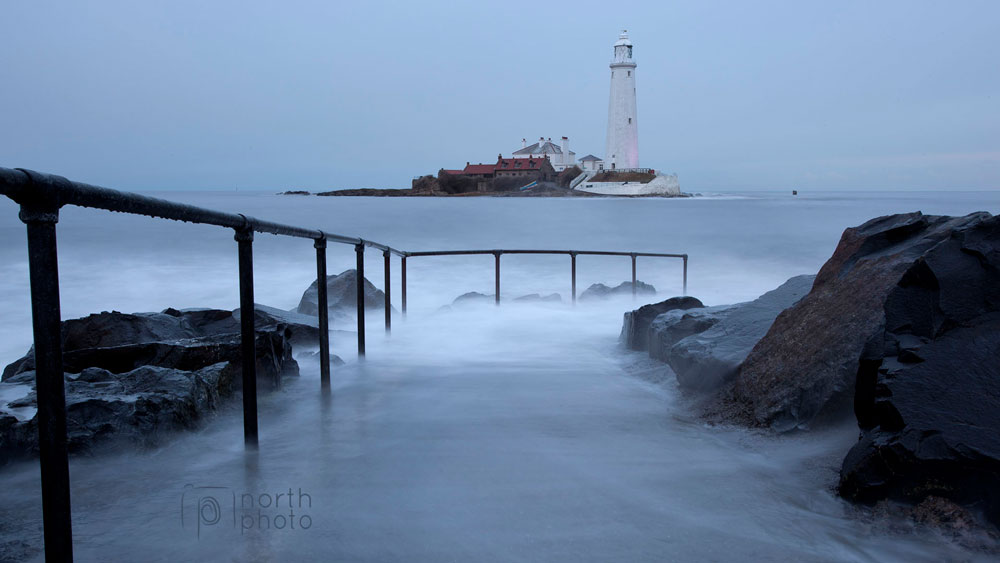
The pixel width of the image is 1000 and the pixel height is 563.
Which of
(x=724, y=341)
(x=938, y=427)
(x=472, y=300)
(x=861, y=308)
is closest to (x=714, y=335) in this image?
(x=724, y=341)

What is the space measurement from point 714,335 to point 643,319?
4.09 ft

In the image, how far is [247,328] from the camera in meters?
2.44

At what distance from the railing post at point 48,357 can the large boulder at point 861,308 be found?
219cm

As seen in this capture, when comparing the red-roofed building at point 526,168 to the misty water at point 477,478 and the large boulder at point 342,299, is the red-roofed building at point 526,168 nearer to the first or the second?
the large boulder at point 342,299

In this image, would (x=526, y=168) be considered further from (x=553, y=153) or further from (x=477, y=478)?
(x=477, y=478)

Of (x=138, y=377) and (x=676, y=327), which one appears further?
(x=676, y=327)

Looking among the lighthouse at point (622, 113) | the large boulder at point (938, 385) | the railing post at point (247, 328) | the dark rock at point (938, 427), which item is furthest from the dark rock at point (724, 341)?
the lighthouse at point (622, 113)

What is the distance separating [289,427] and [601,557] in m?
1.65

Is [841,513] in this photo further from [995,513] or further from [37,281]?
[37,281]

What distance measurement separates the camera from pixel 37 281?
1197 millimetres

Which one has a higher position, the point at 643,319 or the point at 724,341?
the point at 724,341

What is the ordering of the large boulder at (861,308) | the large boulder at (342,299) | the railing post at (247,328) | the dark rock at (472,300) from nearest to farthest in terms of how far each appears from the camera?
the large boulder at (861,308) → the railing post at (247,328) → the large boulder at (342,299) → the dark rock at (472,300)

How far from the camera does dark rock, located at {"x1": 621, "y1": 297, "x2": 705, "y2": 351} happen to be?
512 centimetres

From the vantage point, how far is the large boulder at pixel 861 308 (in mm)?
2273
